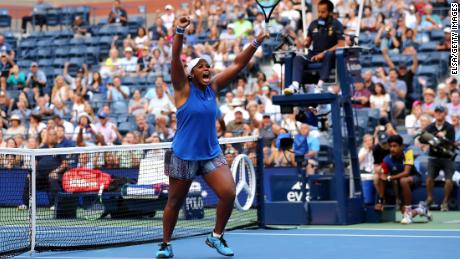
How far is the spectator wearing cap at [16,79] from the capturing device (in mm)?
27166

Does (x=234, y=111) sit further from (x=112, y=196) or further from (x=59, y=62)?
(x=59, y=62)

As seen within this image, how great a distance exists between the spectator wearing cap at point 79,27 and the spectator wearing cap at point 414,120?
12154 millimetres

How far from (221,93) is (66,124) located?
3.61 metres

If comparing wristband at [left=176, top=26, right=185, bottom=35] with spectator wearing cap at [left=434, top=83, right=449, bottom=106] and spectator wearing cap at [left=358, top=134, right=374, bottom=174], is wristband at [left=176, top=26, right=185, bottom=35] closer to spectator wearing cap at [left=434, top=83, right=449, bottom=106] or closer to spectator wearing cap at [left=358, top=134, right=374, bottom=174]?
spectator wearing cap at [left=358, top=134, right=374, bottom=174]

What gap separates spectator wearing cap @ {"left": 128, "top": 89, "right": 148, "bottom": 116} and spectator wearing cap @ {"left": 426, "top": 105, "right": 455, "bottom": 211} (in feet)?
24.8

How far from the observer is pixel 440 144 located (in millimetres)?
17922

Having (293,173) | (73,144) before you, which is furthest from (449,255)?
(73,144)

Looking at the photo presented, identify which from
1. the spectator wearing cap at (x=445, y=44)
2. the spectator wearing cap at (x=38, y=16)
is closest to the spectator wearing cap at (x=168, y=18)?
the spectator wearing cap at (x=38, y=16)

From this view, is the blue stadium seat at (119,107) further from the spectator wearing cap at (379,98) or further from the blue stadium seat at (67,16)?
the blue stadium seat at (67,16)

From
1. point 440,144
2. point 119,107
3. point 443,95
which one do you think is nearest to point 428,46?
point 443,95

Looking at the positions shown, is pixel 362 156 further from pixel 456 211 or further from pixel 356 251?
pixel 356 251

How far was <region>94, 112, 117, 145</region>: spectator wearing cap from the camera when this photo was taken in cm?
2181

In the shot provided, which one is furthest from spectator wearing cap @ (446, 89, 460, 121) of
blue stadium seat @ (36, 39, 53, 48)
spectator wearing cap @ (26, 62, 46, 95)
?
blue stadium seat @ (36, 39, 53, 48)

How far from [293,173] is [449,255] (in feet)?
27.1
